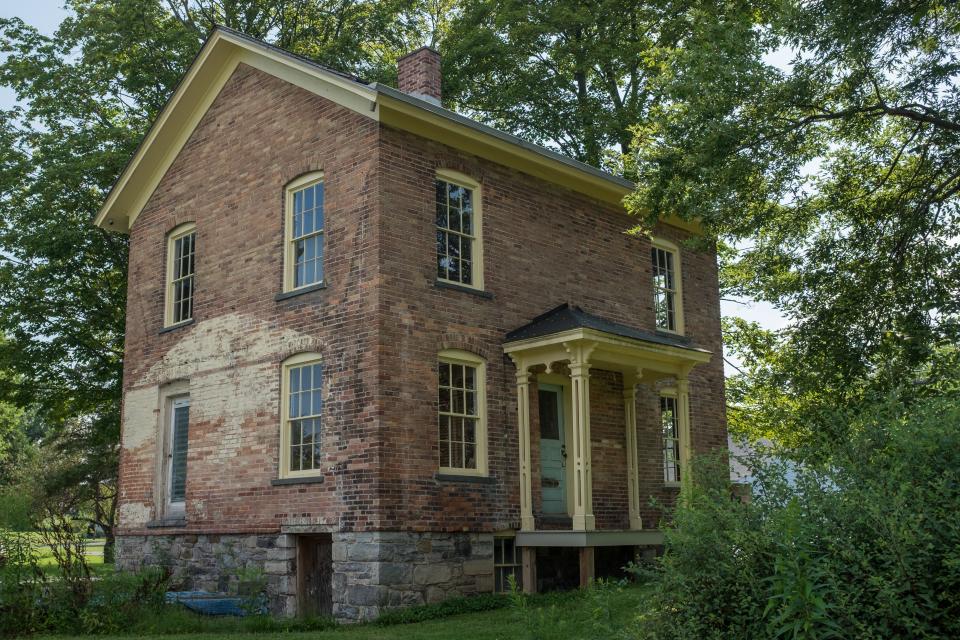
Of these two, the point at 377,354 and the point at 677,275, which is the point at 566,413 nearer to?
the point at 377,354

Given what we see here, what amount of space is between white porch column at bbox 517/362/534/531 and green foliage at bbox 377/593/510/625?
1279 millimetres

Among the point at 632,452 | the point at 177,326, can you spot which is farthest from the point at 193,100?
the point at 632,452

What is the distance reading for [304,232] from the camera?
15.2 meters

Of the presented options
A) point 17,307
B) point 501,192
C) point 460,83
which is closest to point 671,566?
point 501,192

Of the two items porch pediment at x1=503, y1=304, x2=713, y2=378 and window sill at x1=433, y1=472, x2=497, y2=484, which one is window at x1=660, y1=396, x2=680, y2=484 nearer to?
porch pediment at x1=503, y1=304, x2=713, y2=378

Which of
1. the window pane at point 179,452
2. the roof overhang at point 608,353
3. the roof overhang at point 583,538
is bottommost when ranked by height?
the roof overhang at point 583,538

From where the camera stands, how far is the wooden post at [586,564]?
13.7 meters

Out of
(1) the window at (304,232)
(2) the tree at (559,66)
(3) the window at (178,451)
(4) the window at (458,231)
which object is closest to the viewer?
(4) the window at (458,231)

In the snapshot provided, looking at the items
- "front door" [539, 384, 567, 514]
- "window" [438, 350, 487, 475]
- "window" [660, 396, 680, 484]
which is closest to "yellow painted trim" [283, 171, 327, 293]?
"window" [438, 350, 487, 475]

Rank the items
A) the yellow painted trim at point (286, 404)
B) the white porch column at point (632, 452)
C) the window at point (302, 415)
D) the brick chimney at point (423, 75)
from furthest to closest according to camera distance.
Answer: the brick chimney at point (423, 75) < the white porch column at point (632, 452) < the yellow painted trim at point (286, 404) < the window at point (302, 415)

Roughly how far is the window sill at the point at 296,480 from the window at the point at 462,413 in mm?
1836

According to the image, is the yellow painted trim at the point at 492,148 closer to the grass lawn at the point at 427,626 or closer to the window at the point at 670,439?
the window at the point at 670,439

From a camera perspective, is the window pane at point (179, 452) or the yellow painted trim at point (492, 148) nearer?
the yellow painted trim at point (492, 148)

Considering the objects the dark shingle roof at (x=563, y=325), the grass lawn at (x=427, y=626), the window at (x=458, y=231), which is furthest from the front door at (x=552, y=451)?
the grass lawn at (x=427, y=626)
